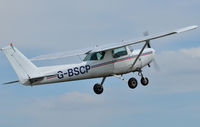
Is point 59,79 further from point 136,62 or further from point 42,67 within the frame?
point 136,62

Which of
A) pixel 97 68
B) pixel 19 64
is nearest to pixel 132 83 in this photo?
pixel 97 68

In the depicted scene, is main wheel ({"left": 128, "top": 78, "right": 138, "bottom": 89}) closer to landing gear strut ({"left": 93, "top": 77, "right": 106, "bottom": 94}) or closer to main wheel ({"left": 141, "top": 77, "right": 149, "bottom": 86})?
main wheel ({"left": 141, "top": 77, "right": 149, "bottom": 86})

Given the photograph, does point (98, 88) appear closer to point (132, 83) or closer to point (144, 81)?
point (132, 83)

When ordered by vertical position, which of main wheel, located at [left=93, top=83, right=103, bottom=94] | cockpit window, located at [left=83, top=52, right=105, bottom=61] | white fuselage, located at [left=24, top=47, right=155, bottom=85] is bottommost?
main wheel, located at [left=93, top=83, right=103, bottom=94]

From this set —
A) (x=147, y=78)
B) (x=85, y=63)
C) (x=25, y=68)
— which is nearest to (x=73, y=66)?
(x=85, y=63)

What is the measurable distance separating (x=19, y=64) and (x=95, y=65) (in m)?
3.79

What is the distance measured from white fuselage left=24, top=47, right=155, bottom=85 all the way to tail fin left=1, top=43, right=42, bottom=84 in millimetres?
337

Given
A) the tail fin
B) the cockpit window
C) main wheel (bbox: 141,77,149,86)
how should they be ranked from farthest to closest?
main wheel (bbox: 141,77,149,86)
the cockpit window
the tail fin

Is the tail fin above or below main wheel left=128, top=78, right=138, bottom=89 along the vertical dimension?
above

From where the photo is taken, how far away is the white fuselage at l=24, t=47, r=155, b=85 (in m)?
25.5

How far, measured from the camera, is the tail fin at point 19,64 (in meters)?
24.8

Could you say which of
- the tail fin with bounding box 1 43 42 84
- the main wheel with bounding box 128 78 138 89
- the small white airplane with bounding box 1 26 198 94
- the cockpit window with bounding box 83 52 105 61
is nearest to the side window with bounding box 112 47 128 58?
the small white airplane with bounding box 1 26 198 94

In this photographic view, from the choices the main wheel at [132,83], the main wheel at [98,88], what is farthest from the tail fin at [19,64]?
the main wheel at [132,83]

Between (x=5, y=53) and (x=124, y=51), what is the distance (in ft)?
19.9
